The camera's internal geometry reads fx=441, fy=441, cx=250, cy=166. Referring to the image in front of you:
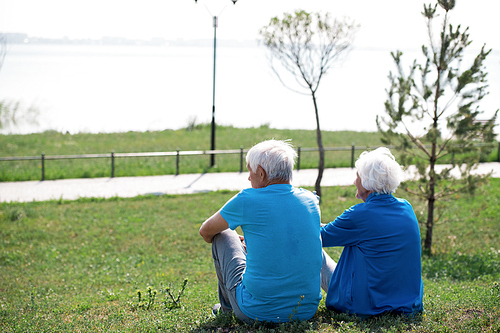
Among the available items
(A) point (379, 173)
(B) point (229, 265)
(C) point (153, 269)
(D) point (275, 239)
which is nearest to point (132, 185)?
(C) point (153, 269)

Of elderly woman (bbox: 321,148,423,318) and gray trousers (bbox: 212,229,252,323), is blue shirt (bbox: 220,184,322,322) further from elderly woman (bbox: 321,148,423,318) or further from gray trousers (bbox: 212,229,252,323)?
elderly woman (bbox: 321,148,423,318)

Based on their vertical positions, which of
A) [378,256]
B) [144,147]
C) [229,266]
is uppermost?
[144,147]

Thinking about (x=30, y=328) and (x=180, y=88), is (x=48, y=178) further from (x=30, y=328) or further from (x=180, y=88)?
(x=180, y=88)

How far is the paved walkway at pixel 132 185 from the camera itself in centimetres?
1031

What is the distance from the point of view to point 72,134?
2050cm

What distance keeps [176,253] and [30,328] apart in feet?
11.6

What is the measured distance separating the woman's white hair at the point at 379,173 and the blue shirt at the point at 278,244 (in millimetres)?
400

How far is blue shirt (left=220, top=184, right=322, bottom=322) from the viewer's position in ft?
8.55

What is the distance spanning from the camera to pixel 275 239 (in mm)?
2605

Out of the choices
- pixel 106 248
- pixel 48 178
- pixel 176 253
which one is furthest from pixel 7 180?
pixel 176 253

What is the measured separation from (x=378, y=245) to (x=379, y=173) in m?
0.45

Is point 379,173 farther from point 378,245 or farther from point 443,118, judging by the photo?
point 443,118

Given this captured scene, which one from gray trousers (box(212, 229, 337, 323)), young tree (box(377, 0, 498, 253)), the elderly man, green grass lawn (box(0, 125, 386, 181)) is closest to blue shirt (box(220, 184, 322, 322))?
the elderly man

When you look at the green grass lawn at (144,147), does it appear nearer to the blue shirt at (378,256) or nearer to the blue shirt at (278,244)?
the blue shirt at (378,256)
